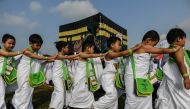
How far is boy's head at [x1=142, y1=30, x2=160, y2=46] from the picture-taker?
7105mm

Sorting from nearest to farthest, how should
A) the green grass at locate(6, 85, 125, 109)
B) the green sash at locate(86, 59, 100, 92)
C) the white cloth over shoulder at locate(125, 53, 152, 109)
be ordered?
the white cloth over shoulder at locate(125, 53, 152, 109)
the green sash at locate(86, 59, 100, 92)
the green grass at locate(6, 85, 125, 109)

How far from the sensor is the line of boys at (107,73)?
638 centimetres

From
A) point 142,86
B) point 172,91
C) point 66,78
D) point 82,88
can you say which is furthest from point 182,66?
point 66,78

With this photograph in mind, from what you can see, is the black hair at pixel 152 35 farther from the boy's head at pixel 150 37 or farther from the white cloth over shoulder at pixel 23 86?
the white cloth over shoulder at pixel 23 86

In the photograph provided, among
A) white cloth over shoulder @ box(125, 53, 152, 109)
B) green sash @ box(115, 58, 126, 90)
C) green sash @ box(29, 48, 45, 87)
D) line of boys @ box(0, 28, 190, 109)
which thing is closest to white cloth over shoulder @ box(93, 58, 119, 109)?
line of boys @ box(0, 28, 190, 109)

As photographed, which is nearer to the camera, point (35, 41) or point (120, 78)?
point (120, 78)

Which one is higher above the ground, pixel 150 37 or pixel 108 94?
pixel 150 37

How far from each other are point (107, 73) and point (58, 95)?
204 centimetres

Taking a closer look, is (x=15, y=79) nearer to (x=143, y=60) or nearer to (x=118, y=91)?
(x=118, y=91)

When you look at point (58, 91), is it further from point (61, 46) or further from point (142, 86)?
point (142, 86)

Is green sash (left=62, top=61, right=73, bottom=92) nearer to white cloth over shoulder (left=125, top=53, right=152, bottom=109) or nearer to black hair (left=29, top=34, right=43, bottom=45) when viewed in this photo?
black hair (left=29, top=34, right=43, bottom=45)

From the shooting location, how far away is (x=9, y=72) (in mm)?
8828

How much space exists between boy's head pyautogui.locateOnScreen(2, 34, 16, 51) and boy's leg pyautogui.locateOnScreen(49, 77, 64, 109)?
169 cm

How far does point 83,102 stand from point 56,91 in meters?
1.14
